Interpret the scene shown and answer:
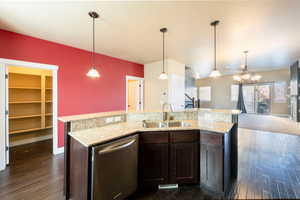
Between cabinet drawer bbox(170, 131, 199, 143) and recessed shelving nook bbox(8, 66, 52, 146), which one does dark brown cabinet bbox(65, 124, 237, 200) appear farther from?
recessed shelving nook bbox(8, 66, 52, 146)

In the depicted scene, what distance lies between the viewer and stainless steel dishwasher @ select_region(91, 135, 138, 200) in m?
1.48

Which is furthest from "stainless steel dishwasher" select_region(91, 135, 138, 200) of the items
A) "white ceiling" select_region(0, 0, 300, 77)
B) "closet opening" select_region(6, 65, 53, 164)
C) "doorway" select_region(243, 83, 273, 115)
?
"doorway" select_region(243, 83, 273, 115)

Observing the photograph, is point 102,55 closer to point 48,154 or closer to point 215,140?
point 48,154

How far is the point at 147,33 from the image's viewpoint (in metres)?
2.94

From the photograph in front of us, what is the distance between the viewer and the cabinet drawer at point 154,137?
2014mm

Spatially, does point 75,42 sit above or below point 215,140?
A: above

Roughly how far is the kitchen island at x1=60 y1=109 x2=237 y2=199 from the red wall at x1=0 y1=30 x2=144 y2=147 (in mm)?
2041

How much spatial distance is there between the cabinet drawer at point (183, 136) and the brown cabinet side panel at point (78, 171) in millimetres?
1191

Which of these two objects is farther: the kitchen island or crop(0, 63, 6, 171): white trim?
crop(0, 63, 6, 171): white trim

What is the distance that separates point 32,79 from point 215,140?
5.23 metres

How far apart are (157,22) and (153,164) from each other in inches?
96.9

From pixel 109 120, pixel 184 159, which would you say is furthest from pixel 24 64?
pixel 184 159

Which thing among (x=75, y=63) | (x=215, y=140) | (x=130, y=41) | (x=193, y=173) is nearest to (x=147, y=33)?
(x=130, y=41)

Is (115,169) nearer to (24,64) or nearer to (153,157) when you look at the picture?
(153,157)
